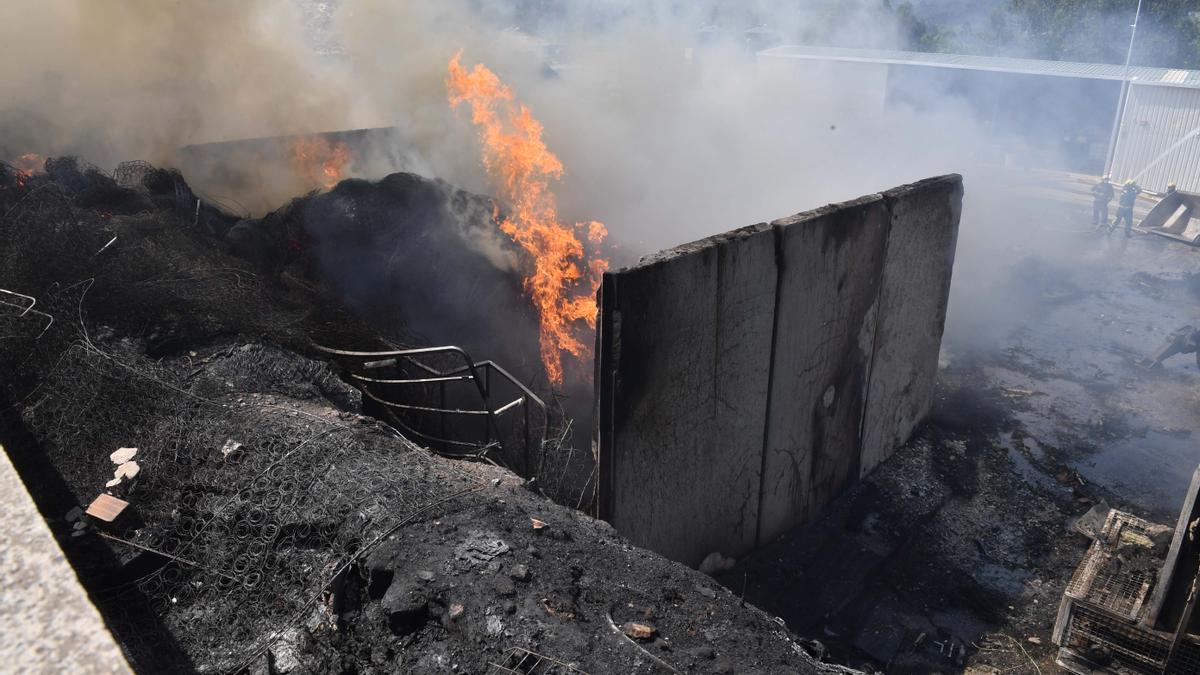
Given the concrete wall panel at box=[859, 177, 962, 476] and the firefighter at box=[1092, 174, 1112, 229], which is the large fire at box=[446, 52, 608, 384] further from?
the firefighter at box=[1092, 174, 1112, 229]

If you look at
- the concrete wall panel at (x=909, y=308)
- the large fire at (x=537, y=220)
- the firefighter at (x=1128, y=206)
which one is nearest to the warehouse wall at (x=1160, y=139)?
the firefighter at (x=1128, y=206)

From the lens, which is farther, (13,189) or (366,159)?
(366,159)

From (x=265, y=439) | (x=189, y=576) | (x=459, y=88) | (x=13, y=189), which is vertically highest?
(x=459, y=88)

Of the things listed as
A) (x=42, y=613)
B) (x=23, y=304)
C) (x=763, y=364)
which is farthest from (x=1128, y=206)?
(x=42, y=613)

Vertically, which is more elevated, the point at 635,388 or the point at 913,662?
the point at 635,388

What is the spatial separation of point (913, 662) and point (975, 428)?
3.43 metres

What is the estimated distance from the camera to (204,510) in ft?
12.9

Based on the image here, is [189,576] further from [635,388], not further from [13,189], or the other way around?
[13,189]

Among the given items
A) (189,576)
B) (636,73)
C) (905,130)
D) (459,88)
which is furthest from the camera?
(905,130)

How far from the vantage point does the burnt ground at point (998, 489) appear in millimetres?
5254

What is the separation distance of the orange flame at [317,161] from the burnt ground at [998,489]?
911 centimetres

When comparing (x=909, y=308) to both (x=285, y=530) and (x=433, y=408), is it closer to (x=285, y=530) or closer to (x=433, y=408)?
(x=433, y=408)

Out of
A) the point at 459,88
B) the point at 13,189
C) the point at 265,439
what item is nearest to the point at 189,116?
the point at 459,88

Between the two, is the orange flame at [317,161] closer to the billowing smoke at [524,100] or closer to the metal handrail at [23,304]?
the billowing smoke at [524,100]
